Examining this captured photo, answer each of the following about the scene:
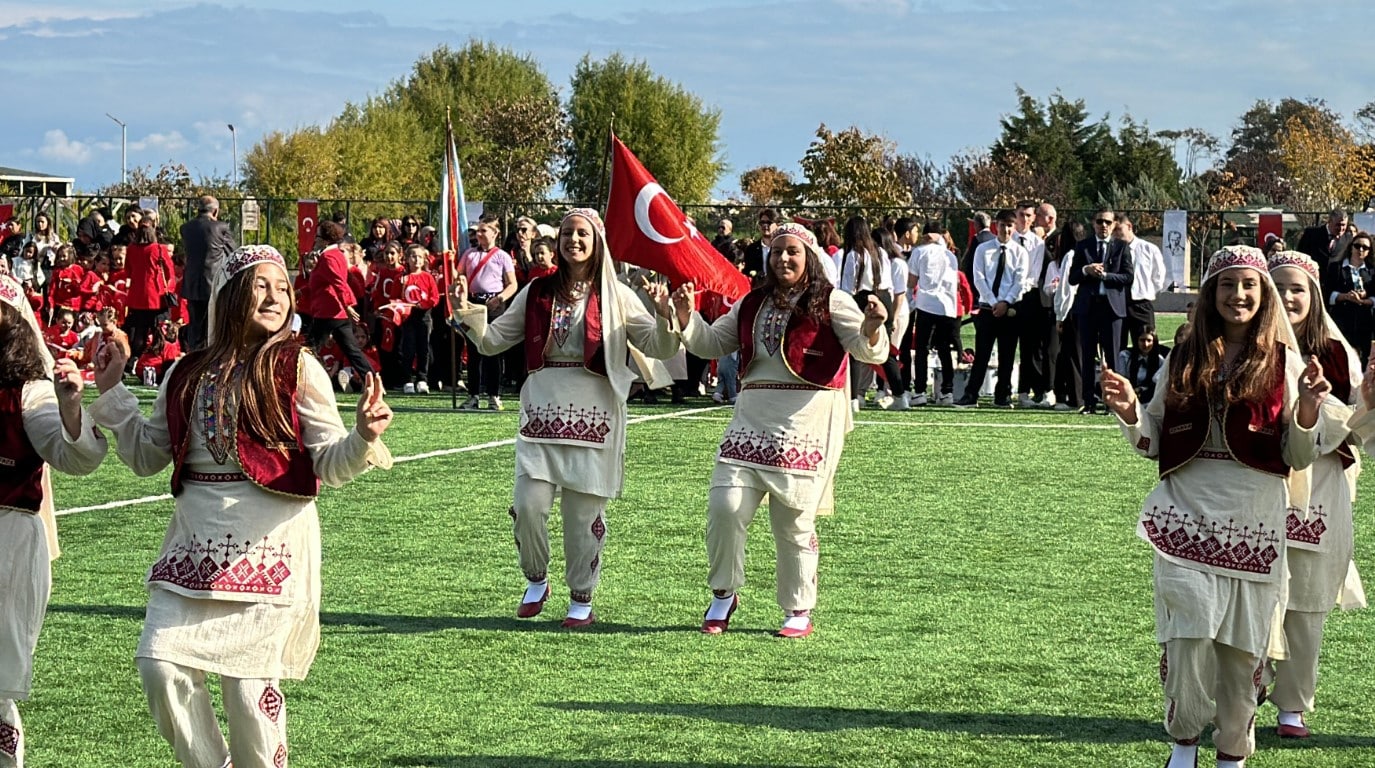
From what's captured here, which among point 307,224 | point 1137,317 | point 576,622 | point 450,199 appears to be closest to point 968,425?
point 1137,317

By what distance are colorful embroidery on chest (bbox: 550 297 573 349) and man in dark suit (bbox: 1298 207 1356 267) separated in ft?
42.2

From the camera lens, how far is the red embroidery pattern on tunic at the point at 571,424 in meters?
8.45

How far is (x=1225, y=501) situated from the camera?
5.66 m

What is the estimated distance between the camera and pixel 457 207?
1454 centimetres

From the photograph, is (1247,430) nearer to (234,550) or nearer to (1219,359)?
(1219,359)

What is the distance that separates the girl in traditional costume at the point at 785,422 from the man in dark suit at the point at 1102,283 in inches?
379

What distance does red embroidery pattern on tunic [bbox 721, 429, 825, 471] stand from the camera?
323 inches

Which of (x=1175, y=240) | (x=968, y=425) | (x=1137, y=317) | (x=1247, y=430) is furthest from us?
(x=1175, y=240)

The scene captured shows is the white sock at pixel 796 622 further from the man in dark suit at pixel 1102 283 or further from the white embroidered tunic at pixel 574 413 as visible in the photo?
the man in dark suit at pixel 1102 283

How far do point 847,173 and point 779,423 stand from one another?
42625mm

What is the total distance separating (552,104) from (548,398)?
6259cm

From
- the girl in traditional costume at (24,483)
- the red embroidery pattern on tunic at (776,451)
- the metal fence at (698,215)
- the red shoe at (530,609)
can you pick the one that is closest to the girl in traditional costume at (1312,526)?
the red embroidery pattern on tunic at (776,451)

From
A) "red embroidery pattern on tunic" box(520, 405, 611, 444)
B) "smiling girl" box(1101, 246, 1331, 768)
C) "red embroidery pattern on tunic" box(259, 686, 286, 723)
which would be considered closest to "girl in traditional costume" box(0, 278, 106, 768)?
"red embroidery pattern on tunic" box(259, 686, 286, 723)

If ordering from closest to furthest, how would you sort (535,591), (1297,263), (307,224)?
(1297,263)
(535,591)
(307,224)
